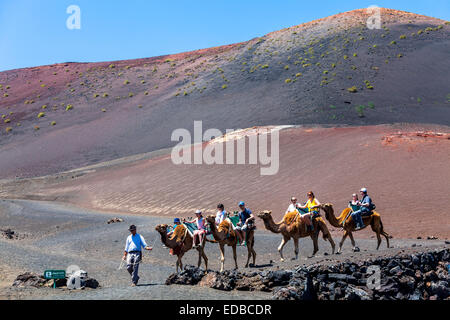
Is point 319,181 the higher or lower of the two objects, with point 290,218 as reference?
higher

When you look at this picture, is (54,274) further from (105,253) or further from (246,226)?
(105,253)

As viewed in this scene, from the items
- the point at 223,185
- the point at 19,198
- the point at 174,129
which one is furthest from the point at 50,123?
the point at 223,185

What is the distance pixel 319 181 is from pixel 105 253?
15.4 m

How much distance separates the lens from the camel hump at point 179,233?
1407cm

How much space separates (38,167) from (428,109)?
139ft

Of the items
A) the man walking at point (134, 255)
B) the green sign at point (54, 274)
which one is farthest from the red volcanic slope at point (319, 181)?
the green sign at point (54, 274)

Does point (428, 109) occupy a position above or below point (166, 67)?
below

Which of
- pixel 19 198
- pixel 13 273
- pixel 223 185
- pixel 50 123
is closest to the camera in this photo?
pixel 13 273

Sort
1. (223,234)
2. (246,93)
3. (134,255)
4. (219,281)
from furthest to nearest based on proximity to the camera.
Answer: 1. (246,93)
2. (223,234)
3. (134,255)
4. (219,281)

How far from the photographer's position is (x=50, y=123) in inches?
3012

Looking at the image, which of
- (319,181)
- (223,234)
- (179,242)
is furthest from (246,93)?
(179,242)

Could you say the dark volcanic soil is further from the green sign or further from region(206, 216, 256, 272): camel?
the green sign

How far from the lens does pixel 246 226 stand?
1533 cm

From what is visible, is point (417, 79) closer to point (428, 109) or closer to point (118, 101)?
point (428, 109)
